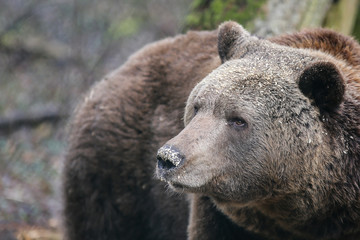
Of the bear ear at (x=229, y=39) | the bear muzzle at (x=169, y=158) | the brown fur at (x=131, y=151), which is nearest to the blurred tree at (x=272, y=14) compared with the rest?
the brown fur at (x=131, y=151)

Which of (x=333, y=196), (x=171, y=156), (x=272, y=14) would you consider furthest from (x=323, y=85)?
(x=272, y=14)

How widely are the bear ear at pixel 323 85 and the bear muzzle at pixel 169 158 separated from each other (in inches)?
50.3

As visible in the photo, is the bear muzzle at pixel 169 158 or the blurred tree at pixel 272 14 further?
the blurred tree at pixel 272 14

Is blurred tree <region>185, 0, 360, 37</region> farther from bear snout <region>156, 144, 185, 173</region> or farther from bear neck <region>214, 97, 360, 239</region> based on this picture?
bear snout <region>156, 144, 185, 173</region>

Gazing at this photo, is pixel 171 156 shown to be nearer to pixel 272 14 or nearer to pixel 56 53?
pixel 272 14

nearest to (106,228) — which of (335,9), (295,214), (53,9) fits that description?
(295,214)

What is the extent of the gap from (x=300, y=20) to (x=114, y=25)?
26.1 ft

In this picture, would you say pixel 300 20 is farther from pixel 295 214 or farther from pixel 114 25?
pixel 114 25

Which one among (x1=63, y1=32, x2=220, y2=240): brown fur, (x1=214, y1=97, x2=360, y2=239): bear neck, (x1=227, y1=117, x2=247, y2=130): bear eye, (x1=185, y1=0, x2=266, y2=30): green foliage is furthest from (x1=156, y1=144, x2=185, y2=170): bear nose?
(x1=185, y1=0, x2=266, y2=30): green foliage

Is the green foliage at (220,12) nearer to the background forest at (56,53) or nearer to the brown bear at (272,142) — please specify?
the background forest at (56,53)

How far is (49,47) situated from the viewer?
14586 millimetres

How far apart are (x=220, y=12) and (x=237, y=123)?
4521 millimetres

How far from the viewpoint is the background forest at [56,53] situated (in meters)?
8.70

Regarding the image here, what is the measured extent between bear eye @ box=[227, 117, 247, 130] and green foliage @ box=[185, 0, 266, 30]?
4102mm
